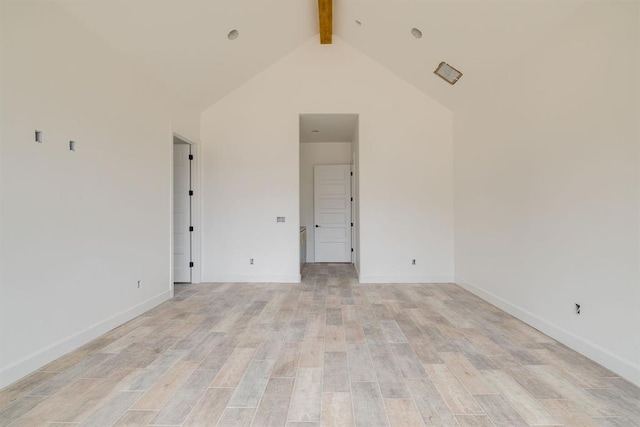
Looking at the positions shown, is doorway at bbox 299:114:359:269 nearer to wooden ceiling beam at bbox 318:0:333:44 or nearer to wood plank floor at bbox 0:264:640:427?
wooden ceiling beam at bbox 318:0:333:44

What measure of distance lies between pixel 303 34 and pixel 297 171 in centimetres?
207

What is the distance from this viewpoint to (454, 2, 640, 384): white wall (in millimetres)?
2145

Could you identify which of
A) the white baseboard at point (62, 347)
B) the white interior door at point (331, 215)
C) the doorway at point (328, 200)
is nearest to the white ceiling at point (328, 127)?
the doorway at point (328, 200)

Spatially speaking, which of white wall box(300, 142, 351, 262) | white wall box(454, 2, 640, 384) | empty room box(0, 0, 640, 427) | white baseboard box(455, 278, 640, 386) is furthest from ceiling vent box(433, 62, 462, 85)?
white wall box(300, 142, 351, 262)

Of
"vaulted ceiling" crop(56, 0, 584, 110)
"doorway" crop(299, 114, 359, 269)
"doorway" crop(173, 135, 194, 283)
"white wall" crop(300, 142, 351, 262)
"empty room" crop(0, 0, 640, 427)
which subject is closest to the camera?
"empty room" crop(0, 0, 640, 427)

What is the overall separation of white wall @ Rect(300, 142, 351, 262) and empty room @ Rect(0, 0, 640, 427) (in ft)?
5.69

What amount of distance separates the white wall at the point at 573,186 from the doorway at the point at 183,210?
14.2ft

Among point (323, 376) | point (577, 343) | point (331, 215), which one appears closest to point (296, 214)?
point (331, 215)

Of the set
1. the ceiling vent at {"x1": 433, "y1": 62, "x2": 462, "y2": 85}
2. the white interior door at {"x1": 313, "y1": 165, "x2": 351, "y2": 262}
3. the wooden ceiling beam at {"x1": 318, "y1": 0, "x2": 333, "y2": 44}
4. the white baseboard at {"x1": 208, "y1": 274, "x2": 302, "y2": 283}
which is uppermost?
the wooden ceiling beam at {"x1": 318, "y1": 0, "x2": 333, "y2": 44}

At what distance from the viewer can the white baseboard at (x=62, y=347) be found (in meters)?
2.07

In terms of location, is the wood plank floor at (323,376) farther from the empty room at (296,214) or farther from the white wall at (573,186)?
the white wall at (573,186)

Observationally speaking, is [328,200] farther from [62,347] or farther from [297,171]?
[62,347]

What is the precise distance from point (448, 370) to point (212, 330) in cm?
211

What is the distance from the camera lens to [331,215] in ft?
23.7
